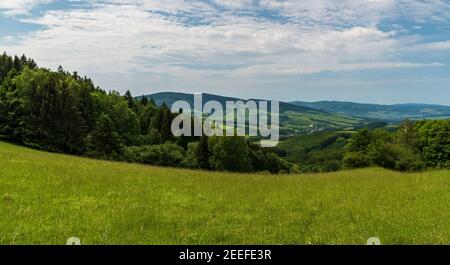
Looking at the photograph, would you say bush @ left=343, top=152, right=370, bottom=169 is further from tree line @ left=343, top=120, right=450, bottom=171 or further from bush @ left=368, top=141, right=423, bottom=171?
bush @ left=368, top=141, right=423, bottom=171

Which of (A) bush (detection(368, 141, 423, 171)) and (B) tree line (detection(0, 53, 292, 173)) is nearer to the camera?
(A) bush (detection(368, 141, 423, 171))

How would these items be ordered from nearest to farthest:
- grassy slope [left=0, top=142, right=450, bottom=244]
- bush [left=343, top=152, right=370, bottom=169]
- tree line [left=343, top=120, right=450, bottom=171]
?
grassy slope [left=0, top=142, right=450, bottom=244] → tree line [left=343, top=120, right=450, bottom=171] → bush [left=343, top=152, right=370, bottom=169]

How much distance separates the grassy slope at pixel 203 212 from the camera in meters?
10.8

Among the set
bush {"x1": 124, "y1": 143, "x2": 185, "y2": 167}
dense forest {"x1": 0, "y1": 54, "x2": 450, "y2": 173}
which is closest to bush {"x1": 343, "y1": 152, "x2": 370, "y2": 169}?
dense forest {"x1": 0, "y1": 54, "x2": 450, "y2": 173}

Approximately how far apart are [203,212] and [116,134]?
76391mm

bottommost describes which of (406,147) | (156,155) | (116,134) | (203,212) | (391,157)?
(156,155)

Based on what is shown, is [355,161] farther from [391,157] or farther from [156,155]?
[156,155]

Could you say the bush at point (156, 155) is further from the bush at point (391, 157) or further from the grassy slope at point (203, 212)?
the grassy slope at point (203, 212)

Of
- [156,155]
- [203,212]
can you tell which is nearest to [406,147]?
[156,155]

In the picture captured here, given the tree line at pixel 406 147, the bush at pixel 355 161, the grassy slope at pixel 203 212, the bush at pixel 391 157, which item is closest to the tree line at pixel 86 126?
the bush at pixel 355 161

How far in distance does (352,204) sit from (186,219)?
22.9 feet

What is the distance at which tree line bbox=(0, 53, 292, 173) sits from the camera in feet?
231

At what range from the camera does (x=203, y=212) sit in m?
13.7
